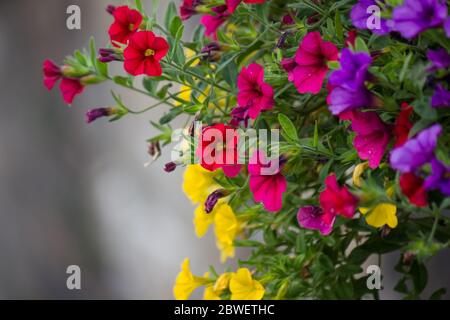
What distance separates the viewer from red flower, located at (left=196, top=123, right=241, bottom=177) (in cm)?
80

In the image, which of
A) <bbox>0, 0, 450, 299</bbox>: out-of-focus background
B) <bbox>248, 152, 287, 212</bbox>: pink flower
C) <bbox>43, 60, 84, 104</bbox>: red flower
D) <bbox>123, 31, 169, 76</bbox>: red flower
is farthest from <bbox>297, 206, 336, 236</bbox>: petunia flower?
<bbox>0, 0, 450, 299</bbox>: out-of-focus background

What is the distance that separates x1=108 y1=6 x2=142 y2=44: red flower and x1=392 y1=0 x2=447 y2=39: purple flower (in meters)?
0.36

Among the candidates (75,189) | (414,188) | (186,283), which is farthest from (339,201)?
(75,189)

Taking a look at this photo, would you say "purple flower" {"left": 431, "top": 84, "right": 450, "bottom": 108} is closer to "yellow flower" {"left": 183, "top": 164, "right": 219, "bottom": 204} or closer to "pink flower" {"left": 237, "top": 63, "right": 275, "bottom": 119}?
"pink flower" {"left": 237, "top": 63, "right": 275, "bottom": 119}

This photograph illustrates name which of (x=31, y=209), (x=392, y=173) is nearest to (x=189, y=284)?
(x=392, y=173)

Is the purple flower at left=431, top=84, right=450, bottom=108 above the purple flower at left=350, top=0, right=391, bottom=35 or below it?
below

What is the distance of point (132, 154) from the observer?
204cm

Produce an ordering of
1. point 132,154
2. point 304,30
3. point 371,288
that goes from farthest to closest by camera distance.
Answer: point 132,154
point 371,288
point 304,30

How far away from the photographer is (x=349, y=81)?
65cm

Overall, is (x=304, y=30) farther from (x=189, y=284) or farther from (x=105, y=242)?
(x=105, y=242)

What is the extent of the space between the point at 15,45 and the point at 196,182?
1388 mm

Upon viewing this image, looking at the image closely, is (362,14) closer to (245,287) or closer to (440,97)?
(440,97)

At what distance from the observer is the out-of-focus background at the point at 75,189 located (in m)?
2.01

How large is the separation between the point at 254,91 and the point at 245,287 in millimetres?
290
